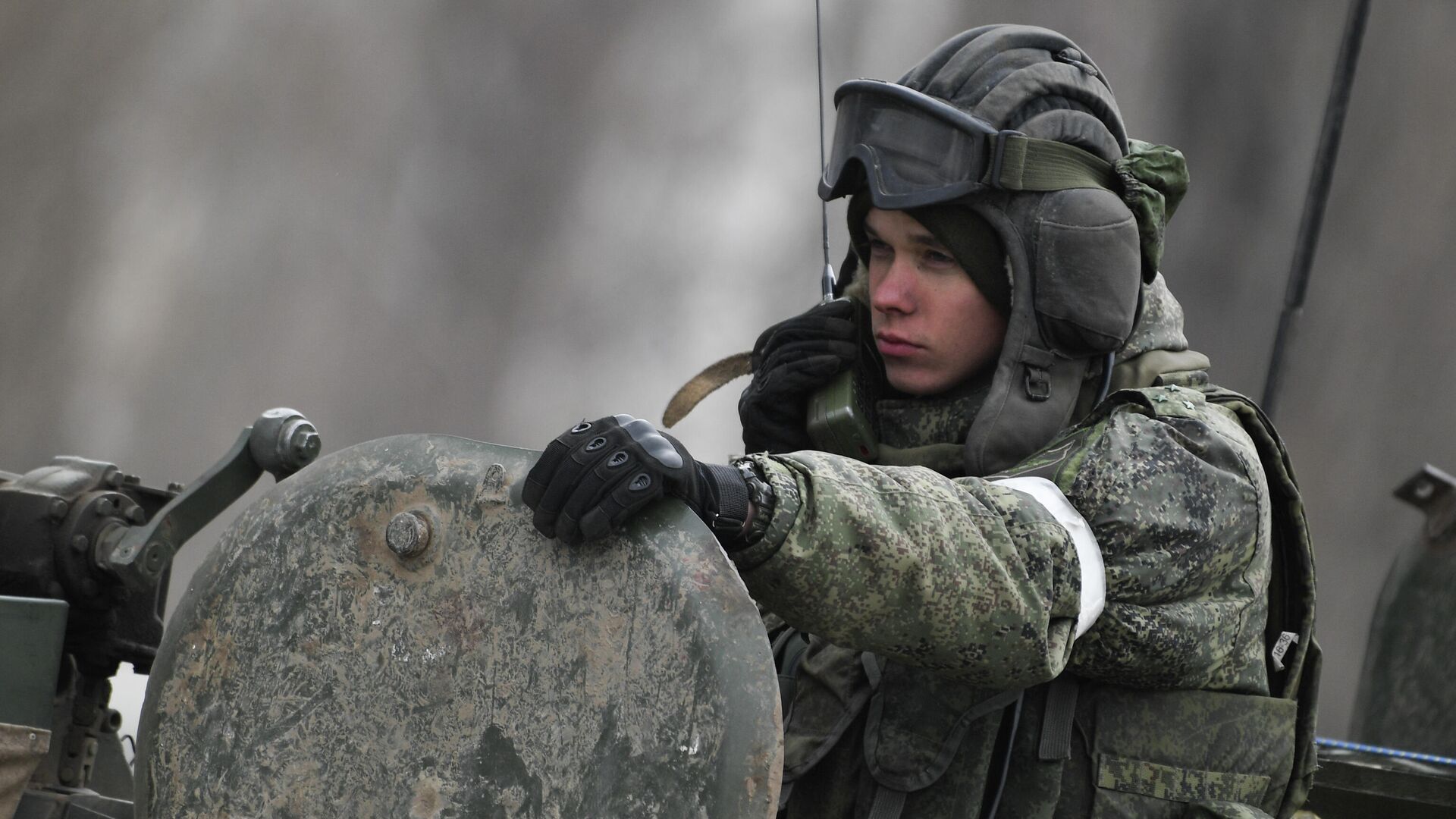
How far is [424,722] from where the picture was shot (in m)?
1.40

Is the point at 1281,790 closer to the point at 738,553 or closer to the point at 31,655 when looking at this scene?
the point at 738,553

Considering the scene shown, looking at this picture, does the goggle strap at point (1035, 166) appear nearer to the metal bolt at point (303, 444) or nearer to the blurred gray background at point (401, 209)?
the metal bolt at point (303, 444)

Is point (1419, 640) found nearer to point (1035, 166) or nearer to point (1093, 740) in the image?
point (1093, 740)

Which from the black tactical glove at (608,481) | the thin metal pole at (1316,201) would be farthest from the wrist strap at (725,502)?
the thin metal pole at (1316,201)

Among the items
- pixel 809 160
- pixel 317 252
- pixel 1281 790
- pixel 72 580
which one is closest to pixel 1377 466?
pixel 809 160

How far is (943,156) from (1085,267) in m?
0.23

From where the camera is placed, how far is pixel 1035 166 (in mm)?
1921

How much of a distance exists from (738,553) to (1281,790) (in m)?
0.96

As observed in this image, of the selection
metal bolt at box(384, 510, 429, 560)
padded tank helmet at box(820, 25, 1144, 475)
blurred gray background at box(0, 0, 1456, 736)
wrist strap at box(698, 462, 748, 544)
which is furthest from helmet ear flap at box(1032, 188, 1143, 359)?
blurred gray background at box(0, 0, 1456, 736)

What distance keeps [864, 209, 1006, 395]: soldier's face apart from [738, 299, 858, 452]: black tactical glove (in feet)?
0.42

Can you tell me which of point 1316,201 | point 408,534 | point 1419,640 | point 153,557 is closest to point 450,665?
point 408,534

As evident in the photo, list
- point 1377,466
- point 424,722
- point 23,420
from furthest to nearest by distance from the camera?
1. point 1377,466
2. point 23,420
3. point 424,722

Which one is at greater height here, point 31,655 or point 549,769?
point 549,769

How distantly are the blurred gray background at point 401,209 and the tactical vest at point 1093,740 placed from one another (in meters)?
2.41
